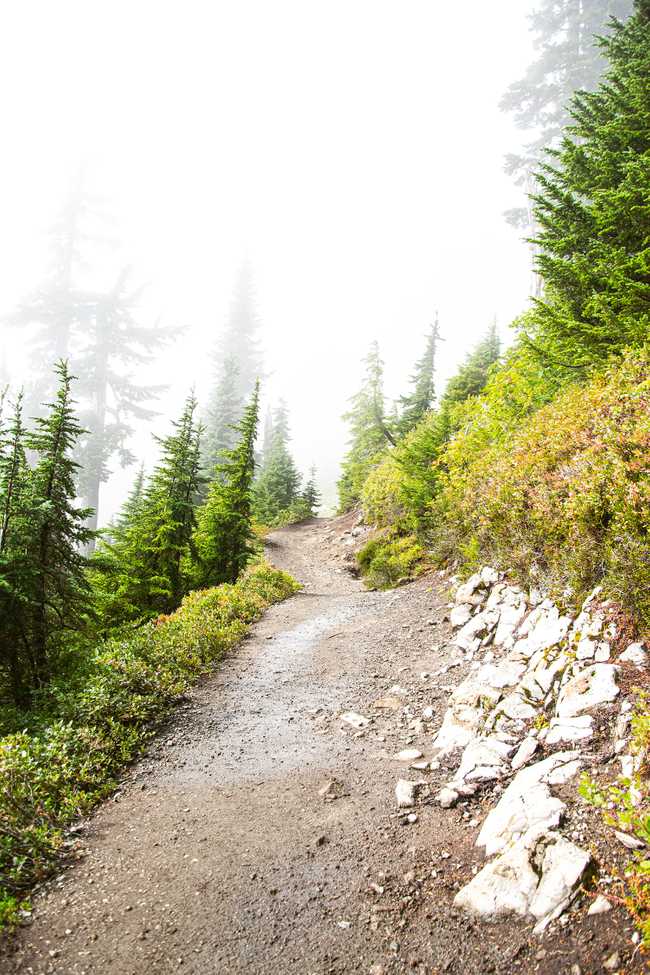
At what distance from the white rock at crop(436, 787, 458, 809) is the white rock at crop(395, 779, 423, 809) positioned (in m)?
0.27

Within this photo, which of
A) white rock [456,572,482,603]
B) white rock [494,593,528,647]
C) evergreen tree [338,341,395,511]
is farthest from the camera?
evergreen tree [338,341,395,511]

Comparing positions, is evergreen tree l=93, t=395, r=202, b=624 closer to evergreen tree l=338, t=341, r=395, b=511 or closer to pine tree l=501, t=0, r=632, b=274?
evergreen tree l=338, t=341, r=395, b=511

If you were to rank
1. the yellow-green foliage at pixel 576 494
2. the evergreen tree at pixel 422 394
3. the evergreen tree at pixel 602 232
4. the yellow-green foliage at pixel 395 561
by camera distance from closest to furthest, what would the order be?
the yellow-green foliage at pixel 576 494, the evergreen tree at pixel 602 232, the yellow-green foliage at pixel 395 561, the evergreen tree at pixel 422 394

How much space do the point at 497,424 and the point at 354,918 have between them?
426 inches

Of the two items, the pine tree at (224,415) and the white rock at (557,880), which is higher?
the pine tree at (224,415)

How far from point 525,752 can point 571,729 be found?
0.52 metres

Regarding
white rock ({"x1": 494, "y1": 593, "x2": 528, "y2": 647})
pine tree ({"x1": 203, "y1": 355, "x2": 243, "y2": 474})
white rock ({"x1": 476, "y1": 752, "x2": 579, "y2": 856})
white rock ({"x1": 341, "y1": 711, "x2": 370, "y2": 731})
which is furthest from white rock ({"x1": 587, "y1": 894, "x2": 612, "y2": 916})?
pine tree ({"x1": 203, "y1": 355, "x2": 243, "y2": 474})

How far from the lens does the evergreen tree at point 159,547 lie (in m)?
13.9

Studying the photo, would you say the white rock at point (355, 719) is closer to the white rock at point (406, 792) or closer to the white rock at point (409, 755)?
the white rock at point (409, 755)

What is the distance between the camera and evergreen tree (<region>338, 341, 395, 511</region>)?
1103 inches

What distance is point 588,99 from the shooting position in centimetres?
1020

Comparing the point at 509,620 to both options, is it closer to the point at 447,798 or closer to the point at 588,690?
the point at 588,690

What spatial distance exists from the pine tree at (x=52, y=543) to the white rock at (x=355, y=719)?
5.81 meters

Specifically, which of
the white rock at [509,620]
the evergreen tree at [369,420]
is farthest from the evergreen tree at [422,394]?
the white rock at [509,620]
